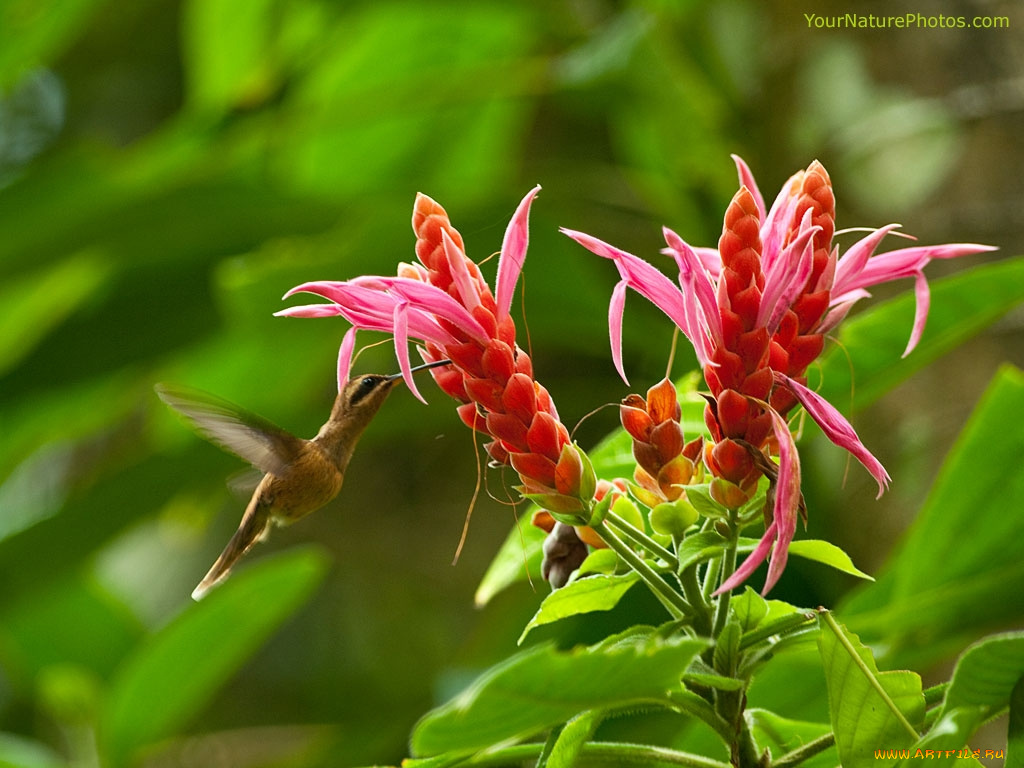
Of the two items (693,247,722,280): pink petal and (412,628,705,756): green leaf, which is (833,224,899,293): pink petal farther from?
(412,628,705,756): green leaf

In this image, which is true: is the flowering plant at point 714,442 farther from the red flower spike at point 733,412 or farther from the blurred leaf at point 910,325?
the blurred leaf at point 910,325

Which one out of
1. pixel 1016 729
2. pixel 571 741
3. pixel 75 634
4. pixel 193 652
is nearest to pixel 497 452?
pixel 571 741

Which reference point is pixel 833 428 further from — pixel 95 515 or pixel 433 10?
pixel 433 10

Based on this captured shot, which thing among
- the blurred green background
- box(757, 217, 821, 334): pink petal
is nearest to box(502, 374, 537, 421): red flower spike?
box(757, 217, 821, 334): pink petal

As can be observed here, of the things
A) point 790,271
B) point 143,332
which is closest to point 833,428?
point 790,271

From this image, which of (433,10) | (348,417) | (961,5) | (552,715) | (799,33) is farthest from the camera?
(433,10)

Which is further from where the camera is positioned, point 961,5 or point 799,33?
point 799,33
